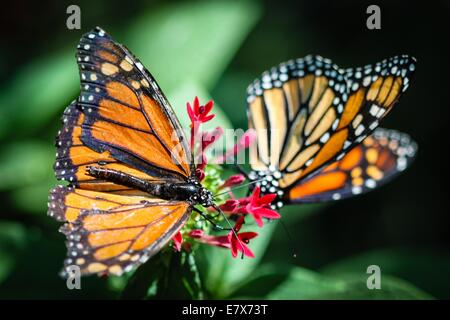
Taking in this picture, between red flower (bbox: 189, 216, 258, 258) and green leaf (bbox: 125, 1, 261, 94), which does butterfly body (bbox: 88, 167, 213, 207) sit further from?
green leaf (bbox: 125, 1, 261, 94)

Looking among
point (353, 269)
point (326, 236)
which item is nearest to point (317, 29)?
point (326, 236)

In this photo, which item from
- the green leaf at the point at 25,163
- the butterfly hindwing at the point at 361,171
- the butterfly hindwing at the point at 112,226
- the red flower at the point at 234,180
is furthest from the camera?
the green leaf at the point at 25,163

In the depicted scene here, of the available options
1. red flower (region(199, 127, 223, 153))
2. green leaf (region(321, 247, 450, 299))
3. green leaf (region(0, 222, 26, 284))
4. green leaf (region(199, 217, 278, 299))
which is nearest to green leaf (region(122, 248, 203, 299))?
green leaf (region(199, 217, 278, 299))

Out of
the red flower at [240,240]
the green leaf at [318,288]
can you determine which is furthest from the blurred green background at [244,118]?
the red flower at [240,240]

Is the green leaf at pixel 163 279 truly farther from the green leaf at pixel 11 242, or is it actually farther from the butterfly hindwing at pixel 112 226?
the green leaf at pixel 11 242

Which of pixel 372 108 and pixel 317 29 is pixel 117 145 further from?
pixel 317 29
